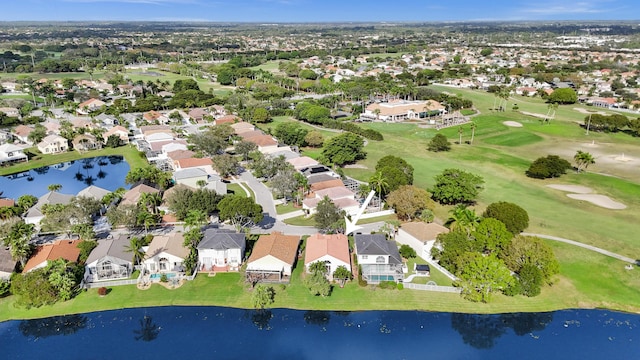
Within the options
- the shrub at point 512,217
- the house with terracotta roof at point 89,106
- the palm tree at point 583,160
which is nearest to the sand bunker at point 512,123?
the palm tree at point 583,160

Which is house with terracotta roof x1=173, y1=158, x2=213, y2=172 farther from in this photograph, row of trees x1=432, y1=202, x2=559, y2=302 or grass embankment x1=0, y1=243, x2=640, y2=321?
row of trees x1=432, y1=202, x2=559, y2=302

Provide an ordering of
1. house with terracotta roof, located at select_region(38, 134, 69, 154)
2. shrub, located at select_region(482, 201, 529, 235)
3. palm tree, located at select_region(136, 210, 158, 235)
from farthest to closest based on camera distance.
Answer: house with terracotta roof, located at select_region(38, 134, 69, 154) < palm tree, located at select_region(136, 210, 158, 235) < shrub, located at select_region(482, 201, 529, 235)

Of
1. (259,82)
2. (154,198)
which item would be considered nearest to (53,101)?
(259,82)

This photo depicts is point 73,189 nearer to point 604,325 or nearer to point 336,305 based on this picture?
point 336,305

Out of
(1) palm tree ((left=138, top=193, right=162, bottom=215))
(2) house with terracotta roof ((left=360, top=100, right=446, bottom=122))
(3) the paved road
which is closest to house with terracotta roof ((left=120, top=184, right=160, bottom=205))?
(1) palm tree ((left=138, top=193, right=162, bottom=215))

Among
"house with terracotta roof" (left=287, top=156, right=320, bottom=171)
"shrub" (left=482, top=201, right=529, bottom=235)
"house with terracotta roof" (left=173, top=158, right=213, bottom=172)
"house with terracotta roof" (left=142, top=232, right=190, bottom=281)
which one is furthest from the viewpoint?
"house with terracotta roof" (left=287, top=156, right=320, bottom=171)

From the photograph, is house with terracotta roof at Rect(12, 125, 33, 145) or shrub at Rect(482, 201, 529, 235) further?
house with terracotta roof at Rect(12, 125, 33, 145)

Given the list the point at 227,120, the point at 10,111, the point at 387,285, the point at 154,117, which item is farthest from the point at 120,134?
the point at 387,285
